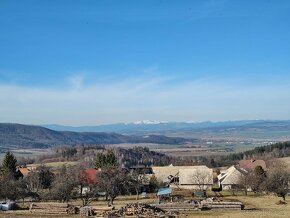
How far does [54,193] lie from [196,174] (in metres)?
36.7

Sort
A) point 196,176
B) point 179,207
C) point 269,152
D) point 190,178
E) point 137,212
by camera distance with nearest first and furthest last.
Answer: point 137,212 → point 179,207 → point 196,176 → point 190,178 → point 269,152

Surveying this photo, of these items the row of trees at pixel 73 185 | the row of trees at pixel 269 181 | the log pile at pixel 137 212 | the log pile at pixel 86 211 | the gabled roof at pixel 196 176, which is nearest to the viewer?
the log pile at pixel 137 212

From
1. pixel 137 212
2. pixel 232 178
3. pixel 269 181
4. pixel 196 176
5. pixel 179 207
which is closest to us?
pixel 137 212

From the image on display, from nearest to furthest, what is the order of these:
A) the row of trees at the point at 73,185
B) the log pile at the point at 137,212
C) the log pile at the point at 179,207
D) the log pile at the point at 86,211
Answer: the log pile at the point at 137,212 → the log pile at the point at 86,211 → the log pile at the point at 179,207 → the row of trees at the point at 73,185

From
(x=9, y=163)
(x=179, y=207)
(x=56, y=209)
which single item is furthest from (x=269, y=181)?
(x=9, y=163)

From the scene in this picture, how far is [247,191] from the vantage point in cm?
8288

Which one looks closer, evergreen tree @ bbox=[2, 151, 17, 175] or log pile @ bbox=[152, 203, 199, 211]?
log pile @ bbox=[152, 203, 199, 211]

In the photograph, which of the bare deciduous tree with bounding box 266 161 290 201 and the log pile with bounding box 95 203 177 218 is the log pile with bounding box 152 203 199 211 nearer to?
the log pile with bounding box 95 203 177 218

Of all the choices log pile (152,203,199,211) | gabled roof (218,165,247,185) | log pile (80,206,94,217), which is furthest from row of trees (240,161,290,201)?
log pile (80,206,94,217)

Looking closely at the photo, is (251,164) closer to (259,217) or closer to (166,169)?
(166,169)

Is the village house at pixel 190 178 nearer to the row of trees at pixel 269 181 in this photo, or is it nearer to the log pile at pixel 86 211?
the row of trees at pixel 269 181

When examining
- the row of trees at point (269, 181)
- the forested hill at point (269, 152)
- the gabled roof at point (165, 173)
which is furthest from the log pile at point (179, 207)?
the forested hill at point (269, 152)

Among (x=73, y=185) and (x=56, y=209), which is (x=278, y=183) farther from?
(x=56, y=209)

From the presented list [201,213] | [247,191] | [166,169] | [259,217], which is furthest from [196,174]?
[259,217]
